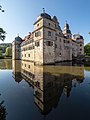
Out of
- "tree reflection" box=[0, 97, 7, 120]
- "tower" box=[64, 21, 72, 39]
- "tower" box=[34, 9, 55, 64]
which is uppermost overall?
"tower" box=[64, 21, 72, 39]

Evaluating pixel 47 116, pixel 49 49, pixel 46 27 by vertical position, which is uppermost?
pixel 46 27

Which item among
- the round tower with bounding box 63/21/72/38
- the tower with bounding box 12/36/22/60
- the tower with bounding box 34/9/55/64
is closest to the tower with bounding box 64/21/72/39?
the round tower with bounding box 63/21/72/38

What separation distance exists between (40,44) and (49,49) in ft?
7.61

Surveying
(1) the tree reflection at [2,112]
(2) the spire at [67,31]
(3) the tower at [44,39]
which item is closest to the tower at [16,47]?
(2) the spire at [67,31]

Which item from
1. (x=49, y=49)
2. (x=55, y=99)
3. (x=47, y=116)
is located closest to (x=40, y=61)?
(x=49, y=49)

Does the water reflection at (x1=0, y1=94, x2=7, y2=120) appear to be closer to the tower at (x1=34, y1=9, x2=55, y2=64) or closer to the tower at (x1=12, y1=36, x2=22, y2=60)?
the tower at (x1=34, y1=9, x2=55, y2=64)

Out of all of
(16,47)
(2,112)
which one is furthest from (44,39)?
(16,47)

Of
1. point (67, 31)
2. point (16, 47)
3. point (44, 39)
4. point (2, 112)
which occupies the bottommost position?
point (2, 112)

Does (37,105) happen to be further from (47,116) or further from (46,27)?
(46,27)

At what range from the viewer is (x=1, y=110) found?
6344 millimetres

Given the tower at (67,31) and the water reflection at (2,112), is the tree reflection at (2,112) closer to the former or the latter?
the water reflection at (2,112)

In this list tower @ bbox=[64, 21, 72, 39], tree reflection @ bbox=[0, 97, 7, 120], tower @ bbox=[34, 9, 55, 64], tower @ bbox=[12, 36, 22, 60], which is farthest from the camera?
tower @ bbox=[12, 36, 22, 60]

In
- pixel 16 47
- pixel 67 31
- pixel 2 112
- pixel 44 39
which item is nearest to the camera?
pixel 2 112

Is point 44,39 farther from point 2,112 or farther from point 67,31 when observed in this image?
point 2,112
